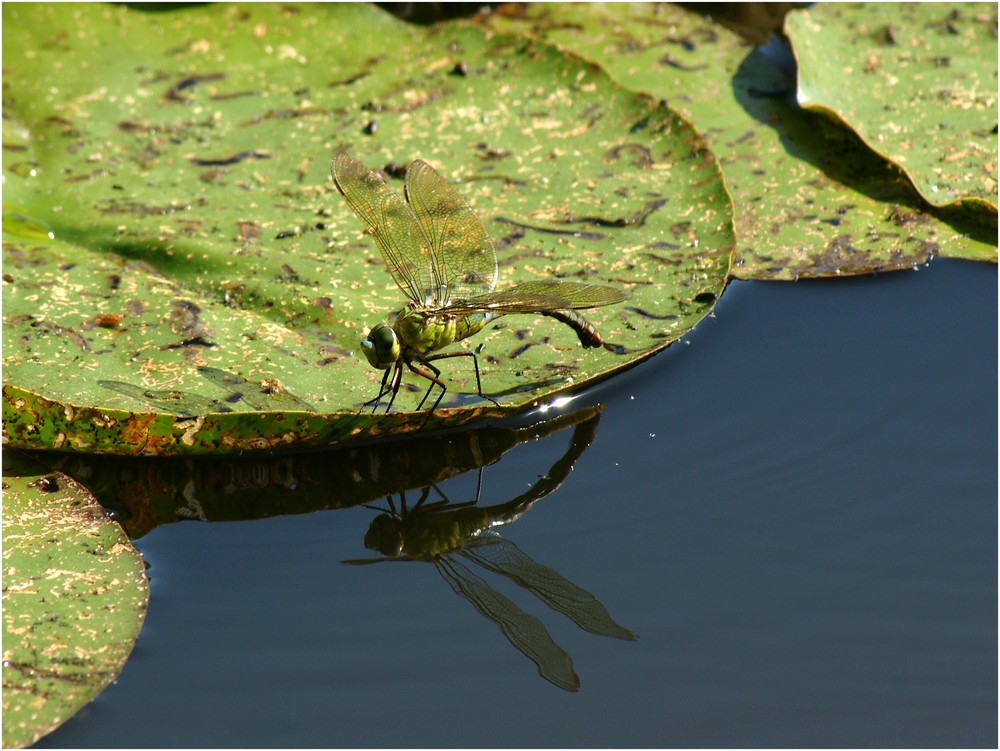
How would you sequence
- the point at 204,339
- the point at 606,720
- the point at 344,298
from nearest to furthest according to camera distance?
the point at 606,720 → the point at 204,339 → the point at 344,298

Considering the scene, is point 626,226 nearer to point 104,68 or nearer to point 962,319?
point 962,319

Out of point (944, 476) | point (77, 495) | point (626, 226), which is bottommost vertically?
point (77, 495)

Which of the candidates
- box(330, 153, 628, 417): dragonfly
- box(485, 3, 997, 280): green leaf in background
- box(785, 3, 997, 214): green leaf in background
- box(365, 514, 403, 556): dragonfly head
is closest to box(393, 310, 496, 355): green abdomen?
box(330, 153, 628, 417): dragonfly

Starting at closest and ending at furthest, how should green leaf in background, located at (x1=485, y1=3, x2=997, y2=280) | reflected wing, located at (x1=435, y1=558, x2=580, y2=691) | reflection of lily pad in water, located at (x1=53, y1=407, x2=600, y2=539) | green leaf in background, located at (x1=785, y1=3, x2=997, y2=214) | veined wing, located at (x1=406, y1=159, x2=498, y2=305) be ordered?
reflected wing, located at (x1=435, y1=558, x2=580, y2=691) → reflection of lily pad in water, located at (x1=53, y1=407, x2=600, y2=539) → veined wing, located at (x1=406, y1=159, x2=498, y2=305) → green leaf in background, located at (x1=485, y1=3, x2=997, y2=280) → green leaf in background, located at (x1=785, y1=3, x2=997, y2=214)

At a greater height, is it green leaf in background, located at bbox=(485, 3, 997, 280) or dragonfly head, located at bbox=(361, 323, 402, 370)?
green leaf in background, located at bbox=(485, 3, 997, 280)

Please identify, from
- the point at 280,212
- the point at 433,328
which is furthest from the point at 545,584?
the point at 280,212

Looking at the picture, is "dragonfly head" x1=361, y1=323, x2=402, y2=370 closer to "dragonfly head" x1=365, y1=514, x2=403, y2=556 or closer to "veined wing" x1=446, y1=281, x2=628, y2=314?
"veined wing" x1=446, y1=281, x2=628, y2=314

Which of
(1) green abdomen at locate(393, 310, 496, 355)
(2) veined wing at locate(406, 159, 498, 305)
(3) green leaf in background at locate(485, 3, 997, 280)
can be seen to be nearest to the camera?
(1) green abdomen at locate(393, 310, 496, 355)

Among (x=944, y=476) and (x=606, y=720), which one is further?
(x=944, y=476)

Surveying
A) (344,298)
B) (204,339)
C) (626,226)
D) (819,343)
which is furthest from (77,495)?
(819,343)
